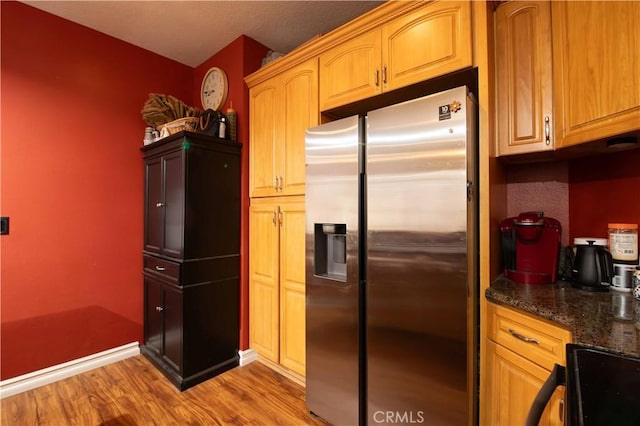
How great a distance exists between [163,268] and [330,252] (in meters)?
1.40

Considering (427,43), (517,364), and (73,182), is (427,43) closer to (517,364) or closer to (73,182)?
(517,364)

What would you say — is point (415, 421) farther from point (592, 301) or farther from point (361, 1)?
point (361, 1)

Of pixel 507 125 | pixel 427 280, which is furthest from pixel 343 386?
pixel 507 125

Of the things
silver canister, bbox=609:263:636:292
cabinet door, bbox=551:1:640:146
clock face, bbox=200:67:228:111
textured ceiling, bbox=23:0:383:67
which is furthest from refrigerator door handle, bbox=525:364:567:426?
clock face, bbox=200:67:228:111

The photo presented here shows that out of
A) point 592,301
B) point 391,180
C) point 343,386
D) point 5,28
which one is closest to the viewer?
point 592,301

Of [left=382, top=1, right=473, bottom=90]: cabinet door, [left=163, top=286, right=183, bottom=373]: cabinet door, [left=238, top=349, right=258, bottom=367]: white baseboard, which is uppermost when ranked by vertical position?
[left=382, top=1, right=473, bottom=90]: cabinet door

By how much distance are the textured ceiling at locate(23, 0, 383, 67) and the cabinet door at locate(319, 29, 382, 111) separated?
55 centimetres

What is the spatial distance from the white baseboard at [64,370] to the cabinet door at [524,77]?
3.17 meters

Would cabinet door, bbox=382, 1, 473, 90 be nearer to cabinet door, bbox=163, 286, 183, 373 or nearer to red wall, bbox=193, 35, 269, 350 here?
red wall, bbox=193, 35, 269, 350

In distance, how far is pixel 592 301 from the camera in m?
1.16

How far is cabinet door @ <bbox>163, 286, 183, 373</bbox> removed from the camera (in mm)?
2104

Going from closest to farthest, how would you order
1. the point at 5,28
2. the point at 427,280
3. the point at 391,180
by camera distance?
the point at 427,280
the point at 391,180
the point at 5,28

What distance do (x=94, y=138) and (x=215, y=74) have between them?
1156 mm

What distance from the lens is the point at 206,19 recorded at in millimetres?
2244
